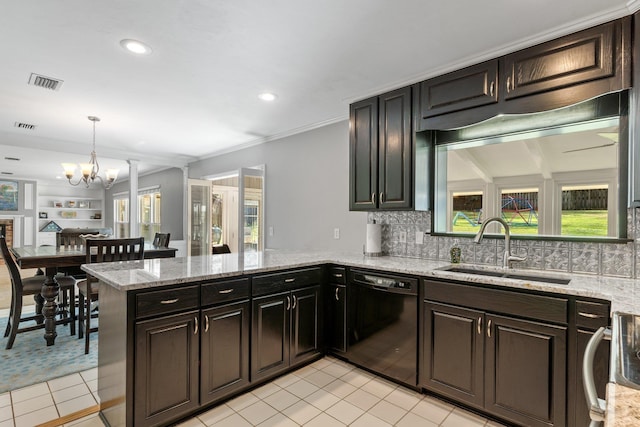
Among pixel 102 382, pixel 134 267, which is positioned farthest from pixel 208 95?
pixel 102 382

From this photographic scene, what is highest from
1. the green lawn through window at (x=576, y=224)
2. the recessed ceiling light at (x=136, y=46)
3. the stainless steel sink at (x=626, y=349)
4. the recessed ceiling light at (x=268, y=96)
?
the recessed ceiling light at (x=136, y=46)

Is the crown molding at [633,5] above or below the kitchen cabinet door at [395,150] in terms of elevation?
above

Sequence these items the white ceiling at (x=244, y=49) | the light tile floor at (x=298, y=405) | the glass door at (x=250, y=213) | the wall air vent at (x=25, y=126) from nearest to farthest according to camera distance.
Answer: the white ceiling at (x=244, y=49), the light tile floor at (x=298, y=405), the wall air vent at (x=25, y=126), the glass door at (x=250, y=213)

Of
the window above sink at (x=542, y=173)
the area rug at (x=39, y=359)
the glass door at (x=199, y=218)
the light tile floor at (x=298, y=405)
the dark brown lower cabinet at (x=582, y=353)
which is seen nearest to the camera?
the dark brown lower cabinet at (x=582, y=353)

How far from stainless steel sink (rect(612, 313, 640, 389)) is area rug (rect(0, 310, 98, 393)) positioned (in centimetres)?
336

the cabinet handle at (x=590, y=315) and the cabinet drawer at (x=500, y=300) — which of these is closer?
the cabinet handle at (x=590, y=315)

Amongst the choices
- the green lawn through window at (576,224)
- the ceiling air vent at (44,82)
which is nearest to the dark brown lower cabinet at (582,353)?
the green lawn through window at (576,224)

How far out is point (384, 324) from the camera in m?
2.53

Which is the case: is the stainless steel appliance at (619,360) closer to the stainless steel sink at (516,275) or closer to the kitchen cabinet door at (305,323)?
the stainless steel sink at (516,275)

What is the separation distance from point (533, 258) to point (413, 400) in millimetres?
1324

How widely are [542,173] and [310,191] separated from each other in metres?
2.39

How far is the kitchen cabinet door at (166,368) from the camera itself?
5.92 ft

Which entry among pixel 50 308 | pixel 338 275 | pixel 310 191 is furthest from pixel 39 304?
pixel 338 275

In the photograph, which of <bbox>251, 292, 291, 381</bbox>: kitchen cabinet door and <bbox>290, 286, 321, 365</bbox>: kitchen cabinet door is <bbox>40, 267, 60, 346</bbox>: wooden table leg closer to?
<bbox>251, 292, 291, 381</bbox>: kitchen cabinet door
